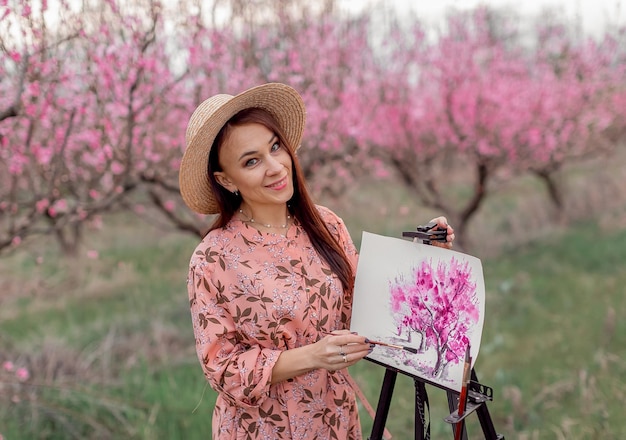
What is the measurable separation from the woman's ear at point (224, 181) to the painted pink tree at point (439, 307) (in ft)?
1.90

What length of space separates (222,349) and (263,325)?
0.13m

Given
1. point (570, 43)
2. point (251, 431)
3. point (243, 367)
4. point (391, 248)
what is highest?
point (570, 43)

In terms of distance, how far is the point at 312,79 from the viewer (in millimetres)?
5625

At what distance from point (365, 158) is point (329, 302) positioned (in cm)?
571

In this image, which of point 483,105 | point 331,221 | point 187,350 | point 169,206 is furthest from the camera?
point 483,105

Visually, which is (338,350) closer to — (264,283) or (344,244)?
(264,283)

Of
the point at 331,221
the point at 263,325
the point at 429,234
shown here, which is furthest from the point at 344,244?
the point at 263,325

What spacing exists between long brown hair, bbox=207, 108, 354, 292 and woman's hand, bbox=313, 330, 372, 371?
31 cm

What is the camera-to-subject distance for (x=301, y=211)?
6.26ft

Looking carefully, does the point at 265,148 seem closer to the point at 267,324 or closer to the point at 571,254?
the point at 267,324

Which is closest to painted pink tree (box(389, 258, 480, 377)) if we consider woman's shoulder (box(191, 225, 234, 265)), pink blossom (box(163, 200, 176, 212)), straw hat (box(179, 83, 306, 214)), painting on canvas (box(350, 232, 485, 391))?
painting on canvas (box(350, 232, 485, 391))

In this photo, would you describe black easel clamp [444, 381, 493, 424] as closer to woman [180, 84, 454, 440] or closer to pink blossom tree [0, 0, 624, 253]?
woman [180, 84, 454, 440]

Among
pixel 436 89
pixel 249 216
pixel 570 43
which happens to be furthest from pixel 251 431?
pixel 570 43

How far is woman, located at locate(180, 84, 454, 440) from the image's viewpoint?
1.67m
